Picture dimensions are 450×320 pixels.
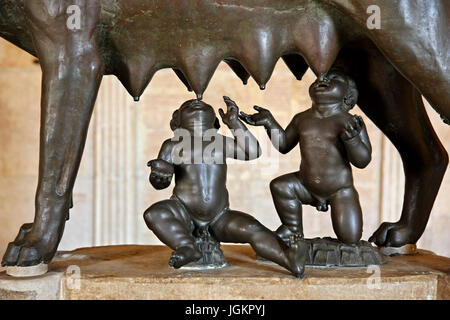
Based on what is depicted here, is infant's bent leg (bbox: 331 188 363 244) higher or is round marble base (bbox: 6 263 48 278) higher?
infant's bent leg (bbox: 331 188 363 244)

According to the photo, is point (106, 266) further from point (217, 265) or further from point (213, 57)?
point (213, 57)

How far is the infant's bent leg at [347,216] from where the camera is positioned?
1609 mm

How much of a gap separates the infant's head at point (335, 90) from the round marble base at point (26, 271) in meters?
0.75

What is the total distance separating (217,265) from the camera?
1569 mm

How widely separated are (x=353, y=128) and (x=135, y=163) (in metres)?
1.93

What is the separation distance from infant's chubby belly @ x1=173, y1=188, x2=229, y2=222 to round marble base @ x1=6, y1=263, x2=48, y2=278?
13.8 inches

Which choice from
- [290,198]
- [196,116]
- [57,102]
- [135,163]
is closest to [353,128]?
[290,198]

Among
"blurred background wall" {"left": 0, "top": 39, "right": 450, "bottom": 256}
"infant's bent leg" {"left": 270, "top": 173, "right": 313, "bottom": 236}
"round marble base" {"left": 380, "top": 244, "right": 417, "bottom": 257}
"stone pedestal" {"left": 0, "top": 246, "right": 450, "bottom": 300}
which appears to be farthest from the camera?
"blurred background wall" {"left": 0, "top": 39, "right": 450, "bottom": 256}

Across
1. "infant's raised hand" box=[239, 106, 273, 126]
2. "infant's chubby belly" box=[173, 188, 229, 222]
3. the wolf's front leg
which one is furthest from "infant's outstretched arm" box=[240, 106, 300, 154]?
the wolf's front leg

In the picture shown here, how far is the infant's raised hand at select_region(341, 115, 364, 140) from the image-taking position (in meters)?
1.55

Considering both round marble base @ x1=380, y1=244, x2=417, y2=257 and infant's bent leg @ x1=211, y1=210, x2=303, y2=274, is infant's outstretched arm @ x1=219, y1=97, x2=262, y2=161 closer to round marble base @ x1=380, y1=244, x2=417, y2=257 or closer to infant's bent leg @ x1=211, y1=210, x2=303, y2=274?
infant's bent leg @ x1=211, y1=210, x2=303, y2=274

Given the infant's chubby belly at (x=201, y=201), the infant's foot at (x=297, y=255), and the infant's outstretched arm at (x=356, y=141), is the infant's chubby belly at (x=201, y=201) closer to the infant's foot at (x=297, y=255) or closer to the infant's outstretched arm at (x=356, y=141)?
the infant's foot at (x=297, y=255)

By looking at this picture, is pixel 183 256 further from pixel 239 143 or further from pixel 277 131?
pixel 277 131

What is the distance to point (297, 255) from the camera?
4.84 ft
